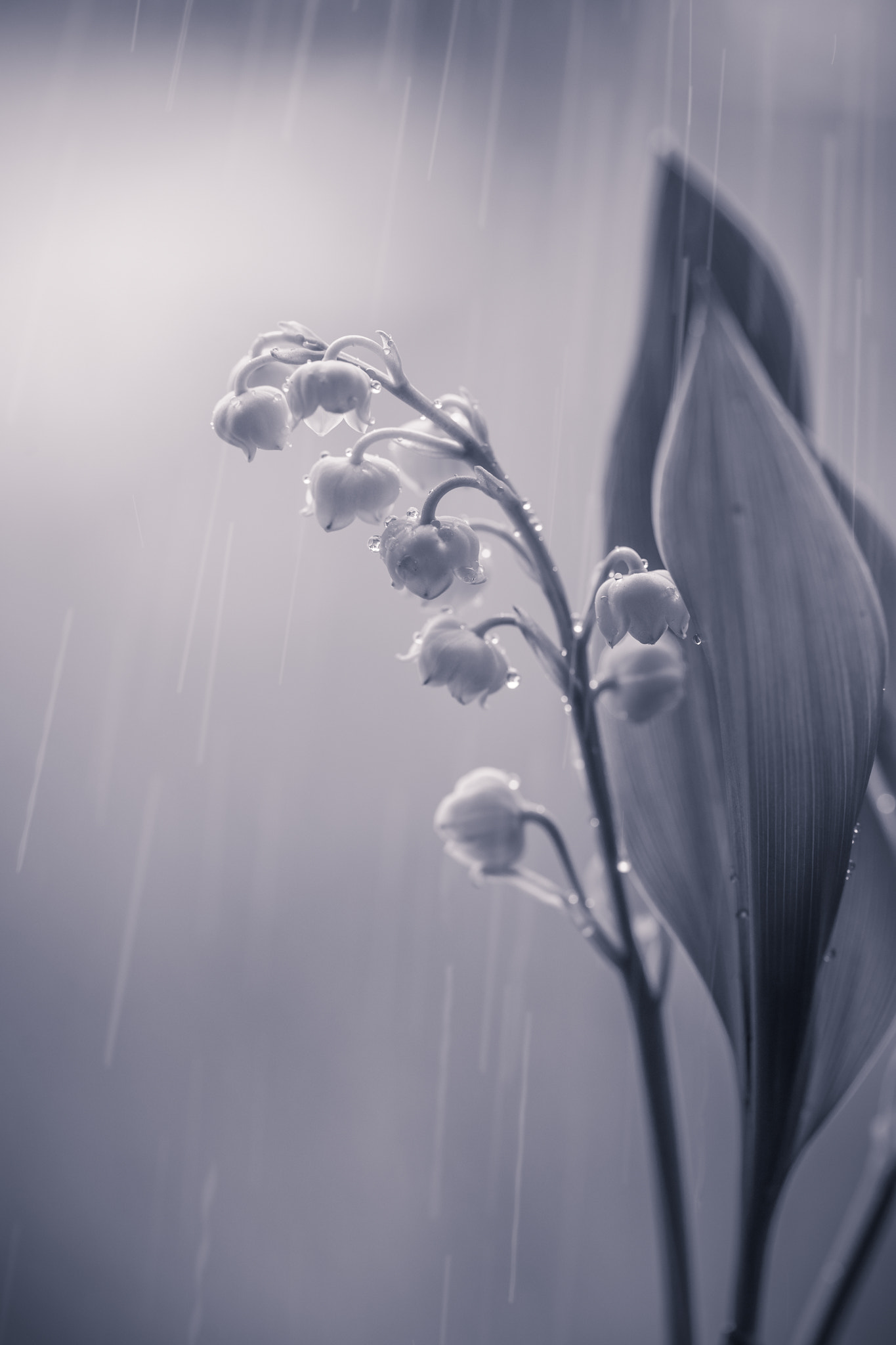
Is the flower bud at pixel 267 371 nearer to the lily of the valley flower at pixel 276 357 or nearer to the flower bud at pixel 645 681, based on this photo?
the lily of the valley flower at pixel 276 357

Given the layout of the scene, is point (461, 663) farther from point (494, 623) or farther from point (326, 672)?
point (326, 672)

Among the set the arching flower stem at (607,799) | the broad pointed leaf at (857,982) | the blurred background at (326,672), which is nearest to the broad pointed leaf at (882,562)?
the broad pointed leaf at (857,982)

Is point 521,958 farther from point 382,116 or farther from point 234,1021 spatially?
point 382,116

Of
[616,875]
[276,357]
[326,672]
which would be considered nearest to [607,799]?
[616,875]

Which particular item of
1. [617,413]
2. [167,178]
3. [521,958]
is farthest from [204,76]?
[521,958]

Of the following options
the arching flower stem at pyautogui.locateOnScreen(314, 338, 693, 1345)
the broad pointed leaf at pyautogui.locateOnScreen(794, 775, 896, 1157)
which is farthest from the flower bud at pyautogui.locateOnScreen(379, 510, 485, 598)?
the broad pointed leaf at pyautogui.locateOnScreen(794, 775, 896, 1157)
